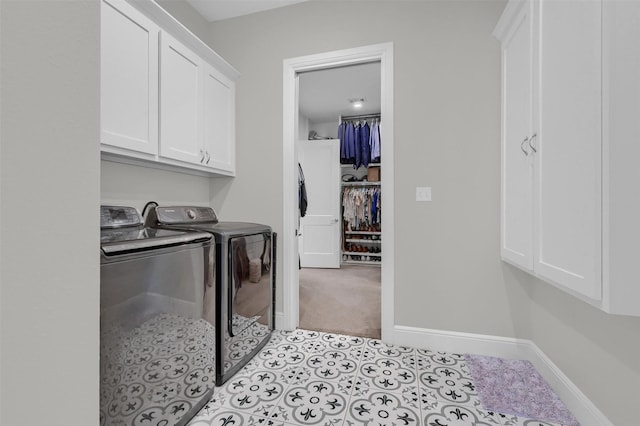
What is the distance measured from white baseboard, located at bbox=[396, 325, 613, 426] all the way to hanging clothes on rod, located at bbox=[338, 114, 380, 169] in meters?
3.35

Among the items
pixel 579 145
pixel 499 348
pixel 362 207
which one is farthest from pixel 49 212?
pixel 362 207

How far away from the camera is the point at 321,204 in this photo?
197 inches

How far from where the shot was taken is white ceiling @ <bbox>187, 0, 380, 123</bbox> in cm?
248

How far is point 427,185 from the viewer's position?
2162 millimetres

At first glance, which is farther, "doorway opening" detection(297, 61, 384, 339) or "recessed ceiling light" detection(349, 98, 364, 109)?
"recessed ceiling light" detection(349, 98, 364, 109)

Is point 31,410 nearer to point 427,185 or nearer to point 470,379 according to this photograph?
point 470,379

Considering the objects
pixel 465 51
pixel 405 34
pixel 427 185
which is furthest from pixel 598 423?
pixel 405 34

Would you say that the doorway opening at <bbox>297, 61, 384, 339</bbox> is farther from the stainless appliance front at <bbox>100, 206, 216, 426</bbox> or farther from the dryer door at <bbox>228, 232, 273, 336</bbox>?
the stainless appliance front at <bbox>100, 206, 216, 426</bbox>

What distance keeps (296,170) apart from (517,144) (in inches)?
62.2

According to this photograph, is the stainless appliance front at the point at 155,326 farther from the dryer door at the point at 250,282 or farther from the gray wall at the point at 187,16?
the gray wall at the point at 187,16

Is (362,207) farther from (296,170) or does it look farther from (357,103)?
(296,170)

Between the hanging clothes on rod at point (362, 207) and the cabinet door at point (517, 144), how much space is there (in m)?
3.01

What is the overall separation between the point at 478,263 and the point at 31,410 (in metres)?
2.28

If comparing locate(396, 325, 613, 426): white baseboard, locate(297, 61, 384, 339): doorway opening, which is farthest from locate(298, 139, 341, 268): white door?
locate(396, 325, 613, 426): white baseboard
